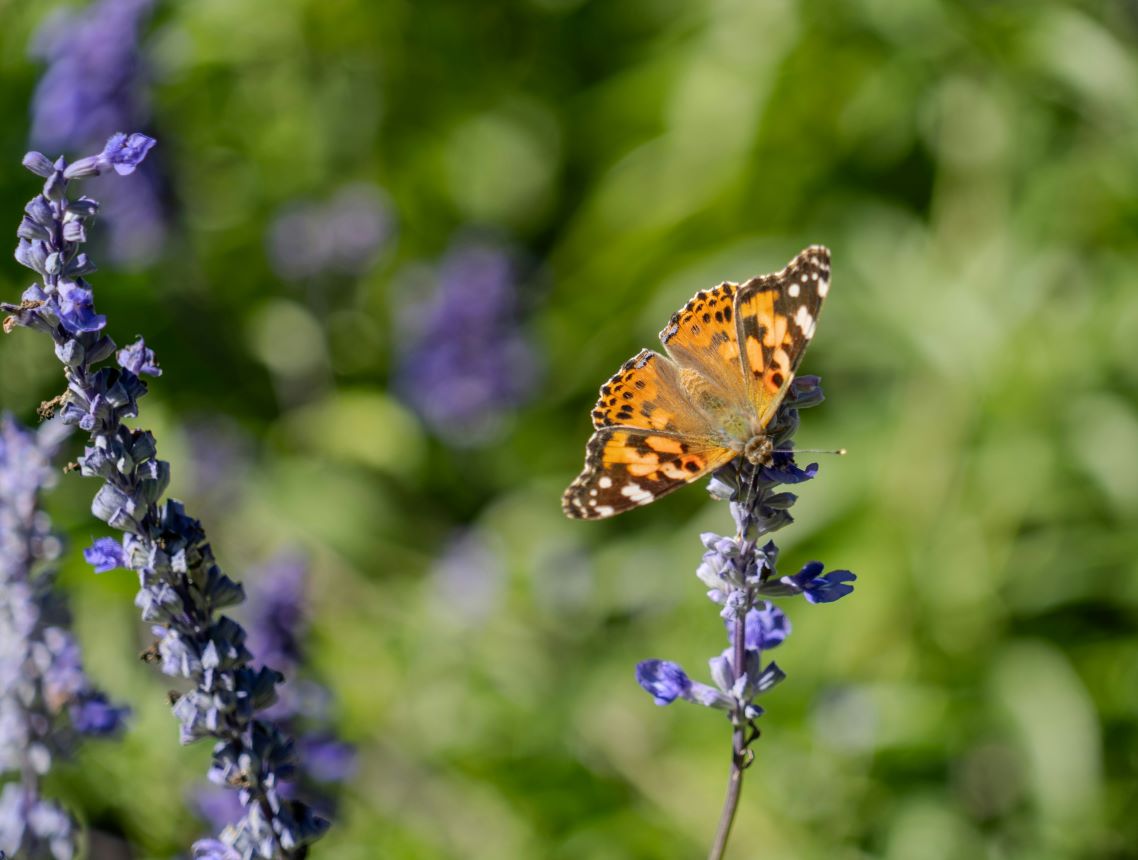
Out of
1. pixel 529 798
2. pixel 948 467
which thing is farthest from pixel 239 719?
pixel 948 467

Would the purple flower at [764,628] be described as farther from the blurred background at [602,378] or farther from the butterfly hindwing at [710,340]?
the blurred background at [602,378]

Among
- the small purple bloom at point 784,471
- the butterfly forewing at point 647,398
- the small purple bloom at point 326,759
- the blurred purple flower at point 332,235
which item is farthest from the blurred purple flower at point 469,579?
the small purple bloom at point 784,471

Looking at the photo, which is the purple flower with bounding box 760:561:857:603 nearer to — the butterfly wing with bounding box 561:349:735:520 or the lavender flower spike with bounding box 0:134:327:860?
the butterfly wing with bounding box 561:349:735:520

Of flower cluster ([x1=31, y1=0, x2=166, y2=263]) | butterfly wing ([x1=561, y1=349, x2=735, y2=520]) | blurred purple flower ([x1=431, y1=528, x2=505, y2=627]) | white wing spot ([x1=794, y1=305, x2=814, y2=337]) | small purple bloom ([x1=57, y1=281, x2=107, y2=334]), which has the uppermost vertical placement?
flower cluster ([x1=31, y1=0, x2=166, y2=263])

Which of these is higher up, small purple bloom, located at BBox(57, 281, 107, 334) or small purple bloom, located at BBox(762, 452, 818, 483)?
small purple bloom, located at BBox(762, 452, 818, 483)

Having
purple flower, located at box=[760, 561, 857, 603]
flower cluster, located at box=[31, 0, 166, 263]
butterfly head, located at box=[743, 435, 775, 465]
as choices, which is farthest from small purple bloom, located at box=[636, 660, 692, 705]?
flower cluster, located at box=[31, 0, 166, 263]

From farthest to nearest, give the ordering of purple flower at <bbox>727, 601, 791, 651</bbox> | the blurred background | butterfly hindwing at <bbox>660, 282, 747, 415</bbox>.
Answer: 1. the blurred background
2. butterfly hindwing at <bbox>660, 282, 747, 415</bbox>
3. purple flower at <bbox>727, 601, 791, 651</bbox>
